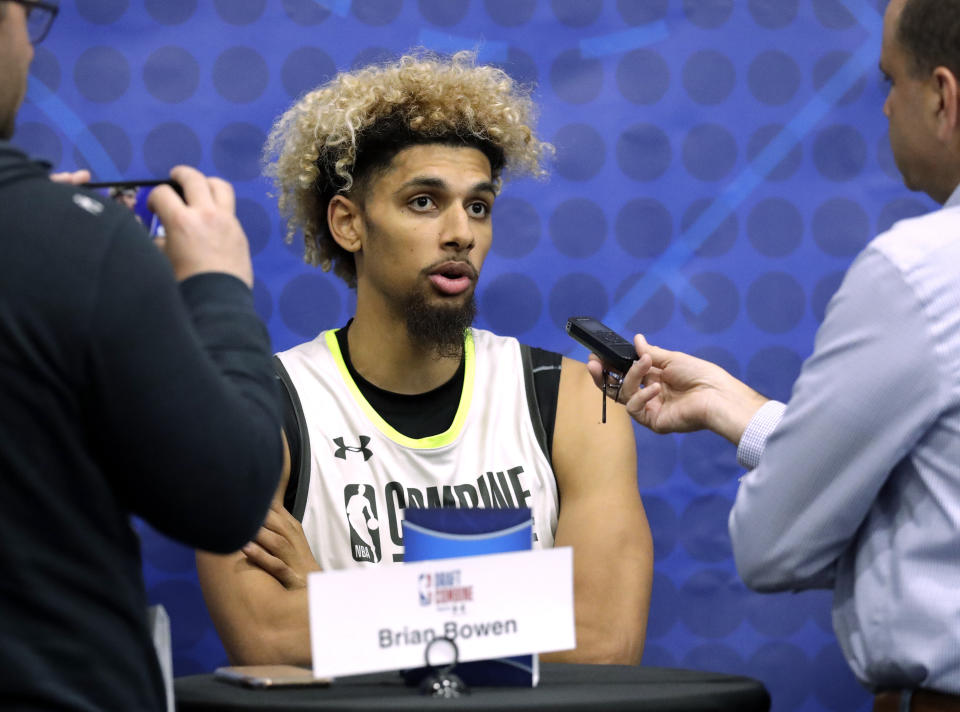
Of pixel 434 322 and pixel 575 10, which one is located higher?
pixel 575 10

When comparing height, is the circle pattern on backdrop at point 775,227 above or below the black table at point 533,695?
above

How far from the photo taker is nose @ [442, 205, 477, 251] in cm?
226

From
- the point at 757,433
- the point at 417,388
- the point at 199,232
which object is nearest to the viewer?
the point at 199,232

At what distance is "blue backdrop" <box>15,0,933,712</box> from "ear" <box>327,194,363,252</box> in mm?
146

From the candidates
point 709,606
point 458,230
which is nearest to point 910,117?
point 458,230

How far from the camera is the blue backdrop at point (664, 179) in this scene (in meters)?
2.46

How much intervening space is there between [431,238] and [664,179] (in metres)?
0.60

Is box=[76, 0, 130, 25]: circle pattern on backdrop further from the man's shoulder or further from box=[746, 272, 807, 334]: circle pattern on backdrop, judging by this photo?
the man's shoulder

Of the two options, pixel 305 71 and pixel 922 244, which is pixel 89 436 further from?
pixel 305 71

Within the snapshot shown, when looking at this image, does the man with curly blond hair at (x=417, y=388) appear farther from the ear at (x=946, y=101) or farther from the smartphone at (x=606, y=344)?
the ear at (x=946, y=101)

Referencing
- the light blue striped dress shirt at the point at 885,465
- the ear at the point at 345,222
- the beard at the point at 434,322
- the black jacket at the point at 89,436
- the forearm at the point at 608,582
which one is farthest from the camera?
the ear at the point at 345,222

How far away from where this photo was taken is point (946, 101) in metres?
1.29

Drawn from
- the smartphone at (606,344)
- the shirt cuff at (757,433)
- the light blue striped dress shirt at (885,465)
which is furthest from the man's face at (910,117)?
the smartphone at (606,344)

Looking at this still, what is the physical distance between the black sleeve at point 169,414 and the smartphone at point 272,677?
0.40 metres
